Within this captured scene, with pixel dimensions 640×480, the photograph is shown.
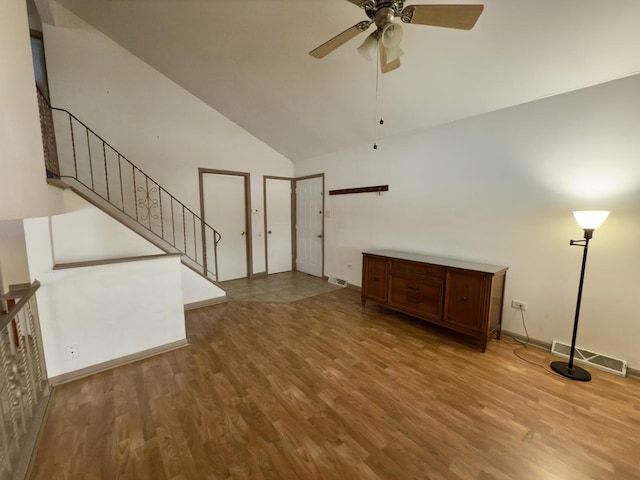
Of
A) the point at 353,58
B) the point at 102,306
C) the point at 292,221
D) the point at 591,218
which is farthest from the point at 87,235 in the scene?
the point at 591,218

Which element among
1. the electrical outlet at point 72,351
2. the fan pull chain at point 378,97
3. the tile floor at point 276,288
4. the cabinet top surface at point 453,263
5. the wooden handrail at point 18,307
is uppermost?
the fan pull chain at point 378,97

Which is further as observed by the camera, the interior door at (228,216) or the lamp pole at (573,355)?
the interior door at (228,216)

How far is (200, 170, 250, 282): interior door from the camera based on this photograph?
4.68 metres

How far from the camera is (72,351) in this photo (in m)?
2.19

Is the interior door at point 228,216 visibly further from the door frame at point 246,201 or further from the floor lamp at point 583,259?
the floor lamp at point 583,259

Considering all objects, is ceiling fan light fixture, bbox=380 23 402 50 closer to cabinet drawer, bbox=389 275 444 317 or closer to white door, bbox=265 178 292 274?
cabinet drawer, bbox=389 275 444 317

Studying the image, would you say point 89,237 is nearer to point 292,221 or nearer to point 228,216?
point 228,216

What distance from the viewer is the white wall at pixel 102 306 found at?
2066 millimetres

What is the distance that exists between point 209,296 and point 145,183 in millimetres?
2050

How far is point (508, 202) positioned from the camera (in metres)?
2.79

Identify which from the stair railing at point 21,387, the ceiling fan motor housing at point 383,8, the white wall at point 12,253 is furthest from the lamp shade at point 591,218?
the white wall at point 12,253

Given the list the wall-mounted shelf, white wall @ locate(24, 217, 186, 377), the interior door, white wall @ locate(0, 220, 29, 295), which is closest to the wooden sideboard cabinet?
the wall-mounted shelf

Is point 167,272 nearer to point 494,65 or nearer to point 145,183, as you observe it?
point 145,183

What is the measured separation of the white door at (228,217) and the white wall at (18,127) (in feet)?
10.0
